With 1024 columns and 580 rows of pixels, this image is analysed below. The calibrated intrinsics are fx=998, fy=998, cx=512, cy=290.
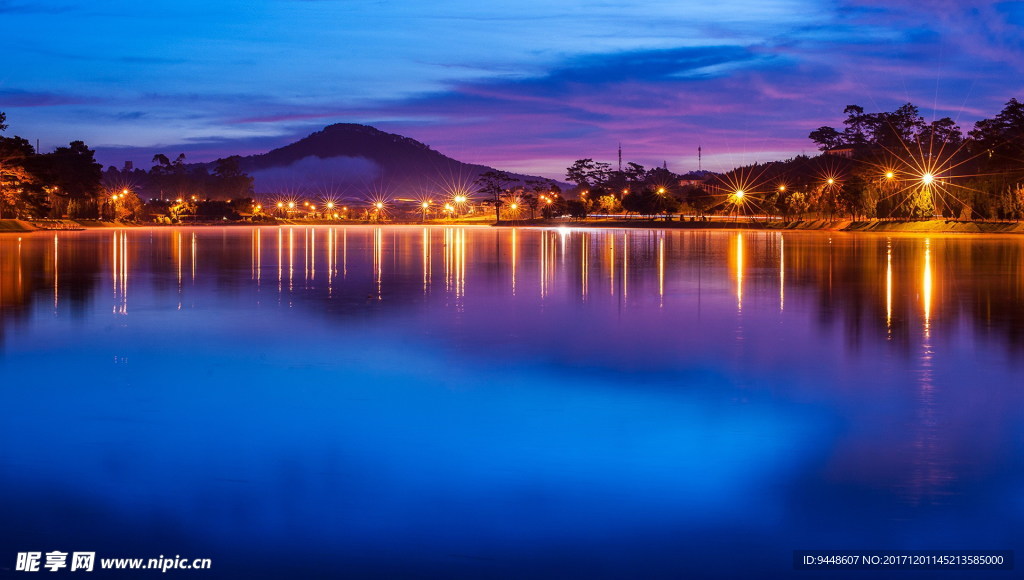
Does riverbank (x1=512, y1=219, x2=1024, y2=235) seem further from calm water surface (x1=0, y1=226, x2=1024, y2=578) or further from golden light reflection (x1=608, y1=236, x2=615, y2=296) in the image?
calm water surface (x1=0, y1=226, x2=1024, y2=578)

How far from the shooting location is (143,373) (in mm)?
11789

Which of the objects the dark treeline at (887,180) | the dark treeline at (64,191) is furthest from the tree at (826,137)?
the dark treeline at (64,191)

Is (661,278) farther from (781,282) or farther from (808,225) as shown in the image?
(808,225)

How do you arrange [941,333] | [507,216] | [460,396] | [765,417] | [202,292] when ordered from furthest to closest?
[507,216] < [202,292] < [941,333] < [460,396] < [765,417]

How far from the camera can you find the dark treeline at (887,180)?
8062 centimetres

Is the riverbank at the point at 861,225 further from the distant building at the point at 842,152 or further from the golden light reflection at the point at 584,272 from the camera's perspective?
the distant building at the point at 842,152

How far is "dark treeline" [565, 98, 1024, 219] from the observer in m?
80.6

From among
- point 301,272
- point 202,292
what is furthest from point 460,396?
point 301,272

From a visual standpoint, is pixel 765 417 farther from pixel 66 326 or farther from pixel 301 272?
pixel 301 272

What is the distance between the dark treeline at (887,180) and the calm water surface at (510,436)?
64.1 metres

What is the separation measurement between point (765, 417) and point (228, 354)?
7.42 meters

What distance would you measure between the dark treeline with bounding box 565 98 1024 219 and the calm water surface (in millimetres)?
64135

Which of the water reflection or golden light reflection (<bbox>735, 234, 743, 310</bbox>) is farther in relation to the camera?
golden light reflection (<bbox>735, 234, 743, 310</bbox>)

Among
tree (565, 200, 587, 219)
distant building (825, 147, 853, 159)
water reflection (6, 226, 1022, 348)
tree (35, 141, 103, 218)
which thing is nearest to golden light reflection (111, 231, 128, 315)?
water reflection (6, 226, 1022, 348)
